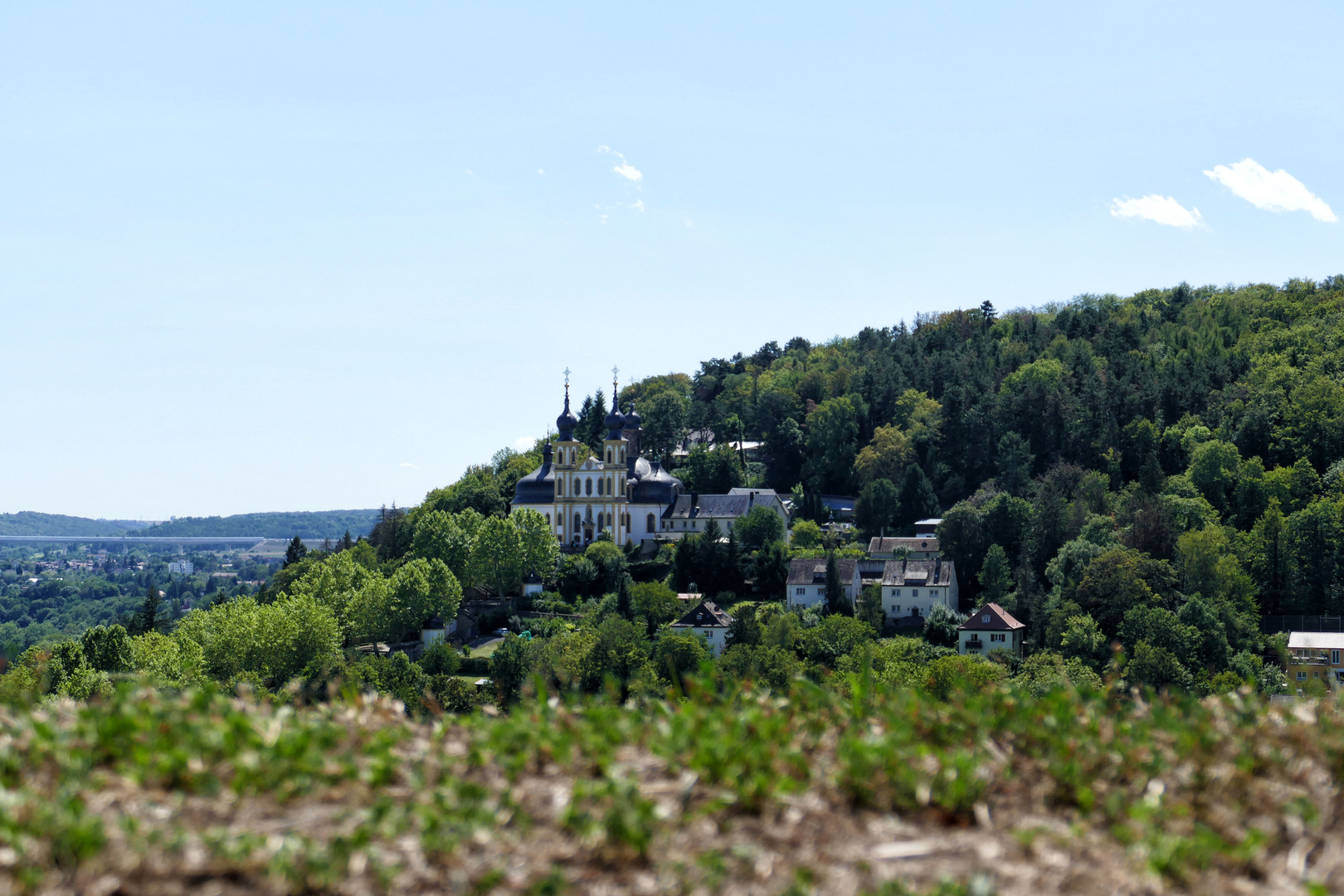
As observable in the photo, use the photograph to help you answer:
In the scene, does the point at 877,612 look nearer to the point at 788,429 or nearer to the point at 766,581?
the point at 766,581

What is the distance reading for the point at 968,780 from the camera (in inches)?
302

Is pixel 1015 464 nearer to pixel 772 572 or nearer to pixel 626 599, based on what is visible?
pixel 772 572

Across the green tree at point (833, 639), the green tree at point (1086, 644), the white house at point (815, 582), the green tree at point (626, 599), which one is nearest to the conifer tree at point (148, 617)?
the green tree at point (626, 599)

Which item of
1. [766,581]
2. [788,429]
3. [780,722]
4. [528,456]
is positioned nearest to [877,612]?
[766,581]

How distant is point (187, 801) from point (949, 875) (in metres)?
4.10

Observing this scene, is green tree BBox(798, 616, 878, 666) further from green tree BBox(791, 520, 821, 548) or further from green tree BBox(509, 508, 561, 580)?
green tree BBox(509, 508, 561, 580)

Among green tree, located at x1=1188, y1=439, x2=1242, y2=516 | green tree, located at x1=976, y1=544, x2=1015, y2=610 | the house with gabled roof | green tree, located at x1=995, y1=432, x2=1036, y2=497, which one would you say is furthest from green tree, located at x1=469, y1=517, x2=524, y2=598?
green tree, located at x1=1188, y1=439, x2=1242, y2=516

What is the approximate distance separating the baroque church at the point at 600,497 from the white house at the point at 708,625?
20.8 m

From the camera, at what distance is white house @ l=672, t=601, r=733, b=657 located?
58031 millimetres

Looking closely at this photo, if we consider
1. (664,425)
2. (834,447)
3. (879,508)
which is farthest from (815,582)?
(664,425)

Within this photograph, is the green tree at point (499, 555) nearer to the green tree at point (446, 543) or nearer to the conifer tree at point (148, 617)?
the green tree at point (446, 543)

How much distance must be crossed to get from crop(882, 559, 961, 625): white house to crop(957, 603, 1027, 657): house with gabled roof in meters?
4.03

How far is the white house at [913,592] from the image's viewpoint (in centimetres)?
6203

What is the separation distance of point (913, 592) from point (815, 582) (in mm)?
4821
